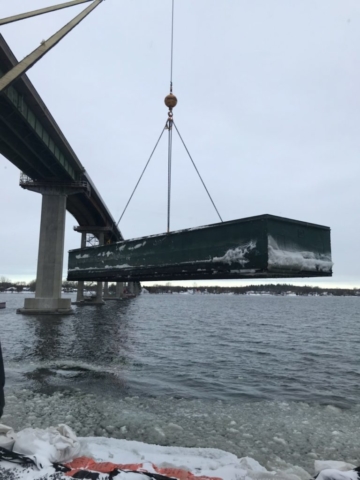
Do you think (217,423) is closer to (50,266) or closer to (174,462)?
(174,462)

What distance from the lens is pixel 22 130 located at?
3133cm

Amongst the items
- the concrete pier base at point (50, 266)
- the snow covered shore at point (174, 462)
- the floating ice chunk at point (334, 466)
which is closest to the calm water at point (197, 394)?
the snow covered shore at point (174, 462)

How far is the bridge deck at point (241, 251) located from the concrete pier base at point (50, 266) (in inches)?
1227

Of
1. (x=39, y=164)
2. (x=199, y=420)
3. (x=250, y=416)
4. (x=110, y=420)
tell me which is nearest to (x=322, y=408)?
(x=250, y=416)

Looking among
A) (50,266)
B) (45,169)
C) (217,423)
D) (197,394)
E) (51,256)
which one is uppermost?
(45,169)

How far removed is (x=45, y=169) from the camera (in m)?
40.1

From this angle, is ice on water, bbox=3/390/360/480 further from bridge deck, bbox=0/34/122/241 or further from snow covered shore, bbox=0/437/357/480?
bridge deck, bbox=0/34/122/241

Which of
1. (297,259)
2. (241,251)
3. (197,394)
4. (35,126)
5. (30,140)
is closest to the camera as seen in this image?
(297,259)

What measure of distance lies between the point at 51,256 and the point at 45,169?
9.34 m

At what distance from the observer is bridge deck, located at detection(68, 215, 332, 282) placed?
829 centimetres

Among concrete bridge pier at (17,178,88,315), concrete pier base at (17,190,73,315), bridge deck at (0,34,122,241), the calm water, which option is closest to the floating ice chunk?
the calm water

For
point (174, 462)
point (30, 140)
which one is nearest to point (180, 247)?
point (174, 462)

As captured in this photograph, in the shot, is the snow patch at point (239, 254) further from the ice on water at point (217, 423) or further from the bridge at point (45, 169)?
the bridge at point (45, 169)

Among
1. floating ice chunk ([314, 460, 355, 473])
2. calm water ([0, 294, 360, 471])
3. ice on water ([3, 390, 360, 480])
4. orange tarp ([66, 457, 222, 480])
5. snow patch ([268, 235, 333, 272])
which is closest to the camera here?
orange tarp ([66, 457, 222, 480])
